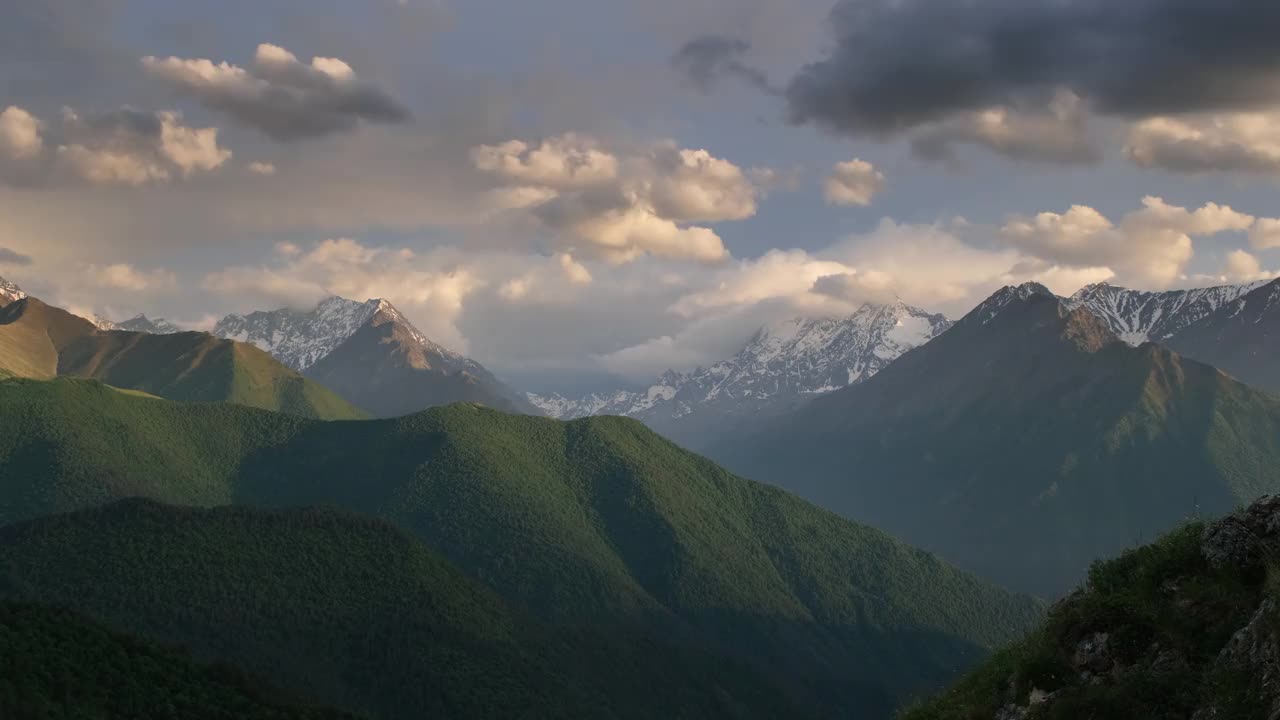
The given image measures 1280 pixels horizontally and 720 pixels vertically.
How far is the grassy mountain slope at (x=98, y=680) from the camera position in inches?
5812

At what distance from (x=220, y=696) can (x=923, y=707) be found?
17015cm

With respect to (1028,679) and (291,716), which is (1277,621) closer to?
(1028,679)

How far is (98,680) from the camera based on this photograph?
16750 cm

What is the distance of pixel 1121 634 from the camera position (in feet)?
112

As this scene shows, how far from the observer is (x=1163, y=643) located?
109ft

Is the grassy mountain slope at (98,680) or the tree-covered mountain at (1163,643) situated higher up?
the tree-covered mountain at (1163,643)

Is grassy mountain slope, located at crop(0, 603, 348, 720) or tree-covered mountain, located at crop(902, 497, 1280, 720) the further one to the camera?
grassy mountain slope, located at crop(0, 603, 348, 720)

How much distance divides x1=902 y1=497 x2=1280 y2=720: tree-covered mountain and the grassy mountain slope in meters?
133

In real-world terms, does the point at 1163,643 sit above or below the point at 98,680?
above

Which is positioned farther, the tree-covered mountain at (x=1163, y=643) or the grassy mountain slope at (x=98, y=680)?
the grassy mountain slope at (x=98, y=680)

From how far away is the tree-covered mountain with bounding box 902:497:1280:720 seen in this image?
1163 inches

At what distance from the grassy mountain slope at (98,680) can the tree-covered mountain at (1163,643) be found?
133m

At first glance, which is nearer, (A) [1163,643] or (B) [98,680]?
(A) [1163,643]

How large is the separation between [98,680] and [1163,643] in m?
169
